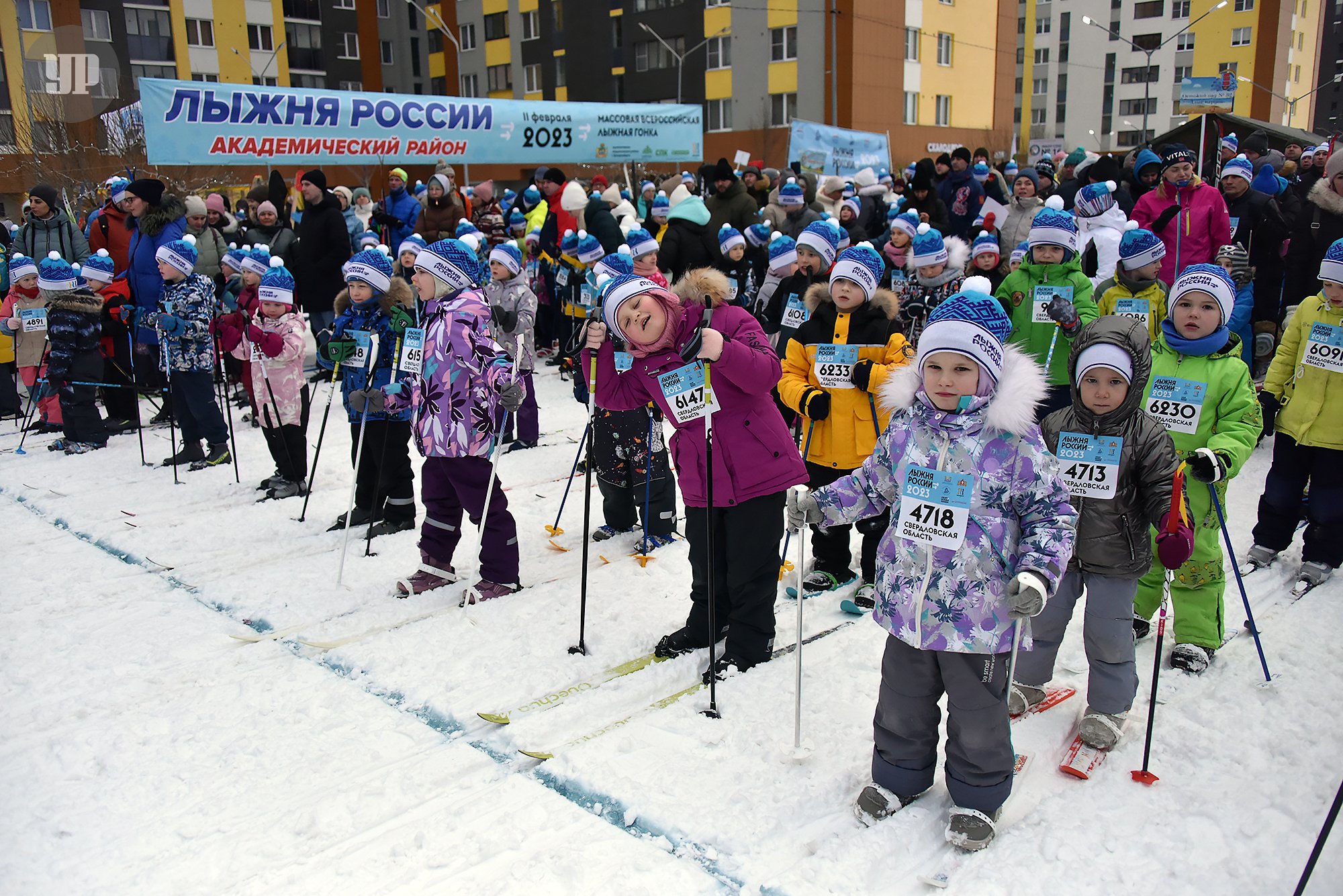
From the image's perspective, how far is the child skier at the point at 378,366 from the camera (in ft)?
20.6

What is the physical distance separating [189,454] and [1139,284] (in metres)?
7.76

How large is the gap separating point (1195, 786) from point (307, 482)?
6.50 meters

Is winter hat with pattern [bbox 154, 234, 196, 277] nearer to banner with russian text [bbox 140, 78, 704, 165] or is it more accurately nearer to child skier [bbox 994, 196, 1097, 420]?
banner with russian text [bbox 140, 78, 704, 165]

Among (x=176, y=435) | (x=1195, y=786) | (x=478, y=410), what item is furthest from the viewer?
(x=176, y=435)

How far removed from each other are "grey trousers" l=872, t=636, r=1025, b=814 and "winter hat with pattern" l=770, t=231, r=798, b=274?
4.89 metres

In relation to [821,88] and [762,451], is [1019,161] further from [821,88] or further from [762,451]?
[762,451]

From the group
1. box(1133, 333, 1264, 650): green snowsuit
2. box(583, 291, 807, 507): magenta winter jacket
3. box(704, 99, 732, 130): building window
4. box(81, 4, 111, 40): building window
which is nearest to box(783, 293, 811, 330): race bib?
box(583, 291, 807, 507): magenta winter jacket

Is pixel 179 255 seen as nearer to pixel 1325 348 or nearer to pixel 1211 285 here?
pixel 1211 285

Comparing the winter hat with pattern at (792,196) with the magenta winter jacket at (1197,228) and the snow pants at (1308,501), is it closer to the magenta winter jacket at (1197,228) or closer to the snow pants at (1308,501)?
the magenta winter jacket at (1197,228)

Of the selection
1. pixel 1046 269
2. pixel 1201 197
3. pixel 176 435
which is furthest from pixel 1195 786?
pixel 176 435

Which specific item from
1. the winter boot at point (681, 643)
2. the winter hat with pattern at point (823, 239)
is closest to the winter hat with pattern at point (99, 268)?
the winter hat with pattern at point (823, 239)

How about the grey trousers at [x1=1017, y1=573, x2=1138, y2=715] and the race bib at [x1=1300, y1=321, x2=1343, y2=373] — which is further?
the race bib at [x1=1300, y1=321, x2=1343, y2=373]

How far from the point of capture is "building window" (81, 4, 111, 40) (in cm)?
4084

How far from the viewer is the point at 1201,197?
→ 7.71m
